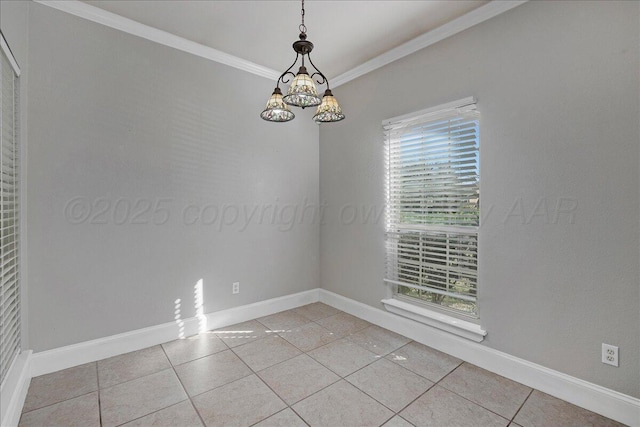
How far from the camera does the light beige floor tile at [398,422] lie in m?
1.77

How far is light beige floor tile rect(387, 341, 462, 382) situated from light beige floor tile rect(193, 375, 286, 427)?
1058mm

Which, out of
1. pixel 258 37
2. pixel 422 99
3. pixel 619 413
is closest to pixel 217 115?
pixel 258 37

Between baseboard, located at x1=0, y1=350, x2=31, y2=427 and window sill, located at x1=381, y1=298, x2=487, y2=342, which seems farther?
window sill, located at x1=381, y1=298, x2=487, y2=342

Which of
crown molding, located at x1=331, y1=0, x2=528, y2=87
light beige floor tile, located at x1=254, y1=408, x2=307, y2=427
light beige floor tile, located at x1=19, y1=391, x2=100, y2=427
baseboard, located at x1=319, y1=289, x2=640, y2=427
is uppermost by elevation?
crown molding, located at x1=331, y1=0, x2=528, y2=87

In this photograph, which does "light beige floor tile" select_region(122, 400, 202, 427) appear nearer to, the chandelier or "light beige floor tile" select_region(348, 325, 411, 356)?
Result: "light beige floor tile" select_region(348, 325, 411, 356)

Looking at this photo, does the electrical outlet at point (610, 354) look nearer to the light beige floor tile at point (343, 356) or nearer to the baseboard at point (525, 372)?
the baseboard at point (525, 372)

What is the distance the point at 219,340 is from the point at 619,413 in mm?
2897

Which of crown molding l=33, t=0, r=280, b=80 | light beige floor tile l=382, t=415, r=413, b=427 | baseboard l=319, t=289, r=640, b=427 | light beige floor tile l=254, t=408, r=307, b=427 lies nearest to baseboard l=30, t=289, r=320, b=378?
baseboard l=319, t=289, r=640, b=427

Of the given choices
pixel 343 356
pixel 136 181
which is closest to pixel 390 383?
pixel 343 356

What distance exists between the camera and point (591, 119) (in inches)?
73.9

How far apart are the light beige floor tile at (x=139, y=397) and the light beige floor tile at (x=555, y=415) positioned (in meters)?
2.15

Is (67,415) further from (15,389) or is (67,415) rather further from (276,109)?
(276,109)

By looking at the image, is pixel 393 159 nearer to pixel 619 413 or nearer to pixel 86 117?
pixel 619 413

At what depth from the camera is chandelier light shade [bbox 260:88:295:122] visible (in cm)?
197
